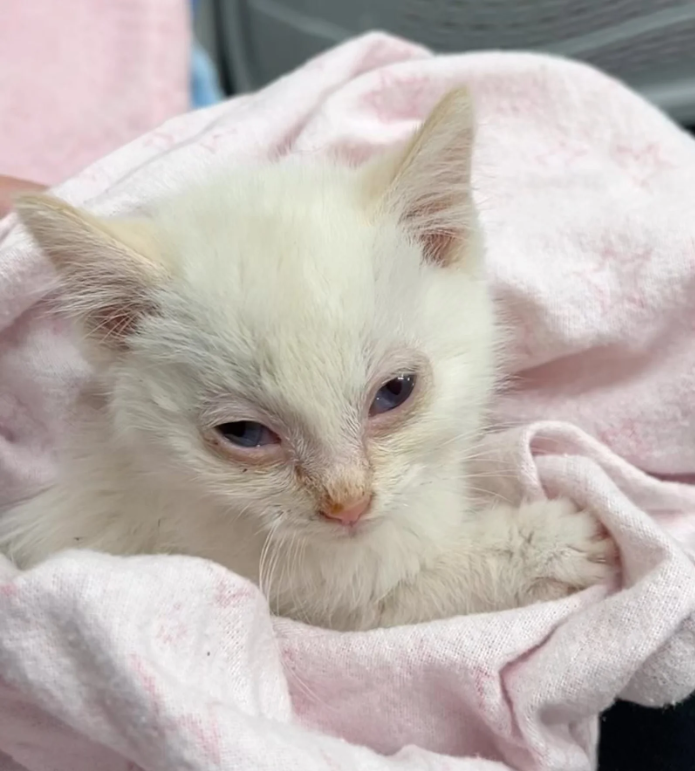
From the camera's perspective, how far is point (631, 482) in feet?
3.21

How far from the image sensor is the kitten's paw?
0.85 meters

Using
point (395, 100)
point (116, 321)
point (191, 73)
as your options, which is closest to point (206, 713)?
point (116, 321)

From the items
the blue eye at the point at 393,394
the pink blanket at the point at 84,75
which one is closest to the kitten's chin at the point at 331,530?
the blue eye at the point at 393,394

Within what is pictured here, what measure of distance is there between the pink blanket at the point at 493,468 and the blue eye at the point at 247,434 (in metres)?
0.13

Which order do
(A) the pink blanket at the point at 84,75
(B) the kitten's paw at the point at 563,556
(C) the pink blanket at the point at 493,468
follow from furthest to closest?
(A) the pink blanket at the point at 84,75 < (B) the kitten's paw at the point at 563,556 < (C) the pink blanket at the point at 493,468

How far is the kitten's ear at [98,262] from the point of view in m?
0.74

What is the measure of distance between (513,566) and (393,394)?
246 millimetres

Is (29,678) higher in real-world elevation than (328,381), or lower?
lower

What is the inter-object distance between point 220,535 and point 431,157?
446 mm

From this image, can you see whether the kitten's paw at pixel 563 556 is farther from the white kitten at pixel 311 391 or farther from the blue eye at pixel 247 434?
the blue eye at pixel 247 434

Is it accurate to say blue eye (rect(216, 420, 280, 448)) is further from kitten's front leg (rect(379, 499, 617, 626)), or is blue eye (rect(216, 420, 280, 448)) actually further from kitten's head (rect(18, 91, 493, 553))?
kitten's front leg (rect(379, 499, 617, 626))

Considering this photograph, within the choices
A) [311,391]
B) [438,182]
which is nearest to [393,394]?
[311,391]

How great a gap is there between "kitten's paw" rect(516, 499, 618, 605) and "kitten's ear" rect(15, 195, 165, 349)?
1.55 ft

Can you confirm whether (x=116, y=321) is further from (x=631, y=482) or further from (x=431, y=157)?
(x=631, y=482)
